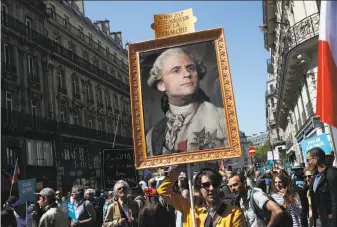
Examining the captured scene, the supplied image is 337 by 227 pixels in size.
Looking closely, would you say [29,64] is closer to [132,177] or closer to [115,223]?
[132,177]

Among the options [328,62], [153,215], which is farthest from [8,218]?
[328,62]

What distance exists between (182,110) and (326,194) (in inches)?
84.3

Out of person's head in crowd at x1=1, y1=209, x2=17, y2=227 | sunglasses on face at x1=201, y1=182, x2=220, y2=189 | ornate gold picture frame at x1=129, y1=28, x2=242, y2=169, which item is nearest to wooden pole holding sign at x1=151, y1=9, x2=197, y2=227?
ornate gold picture frame at x1=129, y1=28, x2=242, y2=169

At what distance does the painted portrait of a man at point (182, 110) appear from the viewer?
479cm

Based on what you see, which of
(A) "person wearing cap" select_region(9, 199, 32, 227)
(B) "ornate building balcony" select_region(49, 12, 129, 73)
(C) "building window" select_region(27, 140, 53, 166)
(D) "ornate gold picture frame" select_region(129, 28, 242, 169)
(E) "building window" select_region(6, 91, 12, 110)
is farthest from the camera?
(B) "ornate building balcony" select_region(49, 12, 129, 73)

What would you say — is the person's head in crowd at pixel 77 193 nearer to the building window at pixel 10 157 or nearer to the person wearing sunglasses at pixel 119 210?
the person wearing sunglasses at pixel 119 210

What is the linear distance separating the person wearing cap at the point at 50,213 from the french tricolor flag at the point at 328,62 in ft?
12.2

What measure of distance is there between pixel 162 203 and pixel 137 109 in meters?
2.86

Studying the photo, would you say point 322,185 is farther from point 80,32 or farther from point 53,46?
point 80,32

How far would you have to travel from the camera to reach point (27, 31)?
27.0 meters

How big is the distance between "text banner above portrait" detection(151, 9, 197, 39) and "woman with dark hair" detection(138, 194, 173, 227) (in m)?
3.04

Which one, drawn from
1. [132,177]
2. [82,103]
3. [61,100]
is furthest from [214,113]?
[82,103]

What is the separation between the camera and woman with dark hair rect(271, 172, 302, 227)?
490cm

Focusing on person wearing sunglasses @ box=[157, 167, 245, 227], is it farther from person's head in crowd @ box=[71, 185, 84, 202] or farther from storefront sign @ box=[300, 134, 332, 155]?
storefront sign @ box=[300, 134, 332, 155]
